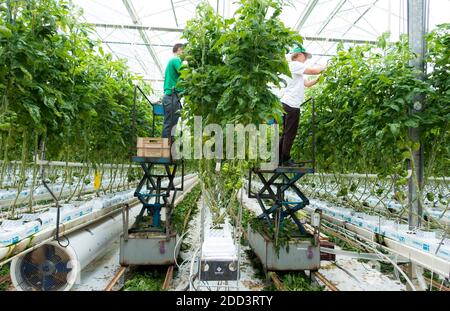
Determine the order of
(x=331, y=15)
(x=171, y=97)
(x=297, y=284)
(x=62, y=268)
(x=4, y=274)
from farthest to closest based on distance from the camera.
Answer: (x=331, y=15) < (x=171, y=97) < (x=4, y=274) < (x=297, y=284) < (x=62, y=268)

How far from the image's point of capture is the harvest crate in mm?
4098

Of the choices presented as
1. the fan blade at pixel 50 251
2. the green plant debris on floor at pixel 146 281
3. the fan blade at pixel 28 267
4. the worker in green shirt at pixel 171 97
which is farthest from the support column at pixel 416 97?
the fan blade at pixel 28 267

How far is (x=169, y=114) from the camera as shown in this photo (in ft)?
14.5

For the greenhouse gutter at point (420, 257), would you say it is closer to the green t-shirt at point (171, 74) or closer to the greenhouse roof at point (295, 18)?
the green t-shirt at point (171, 74)

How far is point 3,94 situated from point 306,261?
3776 mm

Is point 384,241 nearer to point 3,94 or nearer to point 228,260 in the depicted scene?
point 228,260

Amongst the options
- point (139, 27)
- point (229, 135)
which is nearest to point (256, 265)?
point (229, 135)

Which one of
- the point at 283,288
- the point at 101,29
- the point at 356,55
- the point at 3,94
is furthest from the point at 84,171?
the point at 101,29

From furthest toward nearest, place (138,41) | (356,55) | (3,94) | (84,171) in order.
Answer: (138,41), (84,171), (356,55), (3,94)

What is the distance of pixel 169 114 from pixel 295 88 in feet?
5.97

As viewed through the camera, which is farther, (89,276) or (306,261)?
(89,276)

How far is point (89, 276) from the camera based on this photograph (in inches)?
169

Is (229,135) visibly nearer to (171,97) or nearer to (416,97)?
(171,97)

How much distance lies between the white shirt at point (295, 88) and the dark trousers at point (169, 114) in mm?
1515
